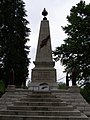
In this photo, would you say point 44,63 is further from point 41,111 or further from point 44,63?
point 41,111

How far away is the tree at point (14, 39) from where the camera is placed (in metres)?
30.0

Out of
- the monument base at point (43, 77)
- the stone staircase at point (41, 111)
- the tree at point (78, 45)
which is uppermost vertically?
the tree at point (78, 45)

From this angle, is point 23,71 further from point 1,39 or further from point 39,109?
point 39,109

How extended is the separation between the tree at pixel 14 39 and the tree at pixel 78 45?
10.7ft

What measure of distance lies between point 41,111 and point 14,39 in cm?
1623

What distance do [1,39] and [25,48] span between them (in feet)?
10.4

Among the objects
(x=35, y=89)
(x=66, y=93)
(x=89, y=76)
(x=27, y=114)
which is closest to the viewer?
(x=27, y=114)

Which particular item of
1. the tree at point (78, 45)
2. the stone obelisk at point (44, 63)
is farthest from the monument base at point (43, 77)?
the tree at point (78, 45)

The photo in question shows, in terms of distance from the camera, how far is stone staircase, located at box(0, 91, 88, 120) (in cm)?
1446

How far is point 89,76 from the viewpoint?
96.5 ft

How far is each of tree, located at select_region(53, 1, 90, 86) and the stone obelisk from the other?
5.15 metres

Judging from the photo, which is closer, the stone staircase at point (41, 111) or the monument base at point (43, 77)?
the stone staircase at point (41, 111)

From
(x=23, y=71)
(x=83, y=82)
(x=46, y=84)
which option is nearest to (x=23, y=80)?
(x=23, y=71)

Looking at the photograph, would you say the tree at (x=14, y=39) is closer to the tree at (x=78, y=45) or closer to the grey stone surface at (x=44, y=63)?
the tree at (x=78, y=45)
